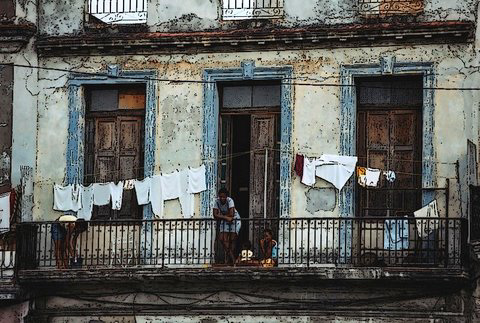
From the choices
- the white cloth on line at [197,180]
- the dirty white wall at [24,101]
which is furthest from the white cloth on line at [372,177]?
the dirty white wall at [24,101]

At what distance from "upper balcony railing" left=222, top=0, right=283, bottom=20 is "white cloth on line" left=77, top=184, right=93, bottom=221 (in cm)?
385

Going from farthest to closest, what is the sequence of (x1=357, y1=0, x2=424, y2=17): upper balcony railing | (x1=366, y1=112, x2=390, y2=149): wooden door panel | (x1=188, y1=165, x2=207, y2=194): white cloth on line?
(x1=188, y1=165, x2=207, y2=194): white cloth on line, (x1=366, y1=112, x2=390, y2=149): wooden door panel, (x1=357, y1=0, x2=424, y2=17): upper balcony railing

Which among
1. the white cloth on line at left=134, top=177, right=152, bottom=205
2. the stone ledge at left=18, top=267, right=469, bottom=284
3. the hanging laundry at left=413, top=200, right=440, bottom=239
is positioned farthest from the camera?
the white cloth on line at left=134, top=177, right=152, bottom=205

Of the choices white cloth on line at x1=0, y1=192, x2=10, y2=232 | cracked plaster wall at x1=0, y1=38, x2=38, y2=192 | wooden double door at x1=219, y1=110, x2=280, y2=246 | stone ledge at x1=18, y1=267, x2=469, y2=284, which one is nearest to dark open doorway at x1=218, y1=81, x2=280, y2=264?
wooden double door at x1=219, y1=110, x2=280, y2=246

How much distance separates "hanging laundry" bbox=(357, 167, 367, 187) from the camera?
31.9m

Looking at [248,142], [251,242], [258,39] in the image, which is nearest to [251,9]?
[258,39]

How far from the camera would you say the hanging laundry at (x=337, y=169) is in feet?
105

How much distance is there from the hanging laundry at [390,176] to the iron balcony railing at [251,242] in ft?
2.54

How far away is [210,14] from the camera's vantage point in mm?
33031

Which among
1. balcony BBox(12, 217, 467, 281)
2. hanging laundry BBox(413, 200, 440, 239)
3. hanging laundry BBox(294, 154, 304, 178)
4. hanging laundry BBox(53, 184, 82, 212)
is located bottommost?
balcony BBox(12, 217, 467, 281)

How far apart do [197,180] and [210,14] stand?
295 centimetres

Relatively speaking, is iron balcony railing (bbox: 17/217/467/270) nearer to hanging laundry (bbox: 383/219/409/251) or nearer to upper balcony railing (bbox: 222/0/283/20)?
hanging laundry (bbox: 383/219/409/251)

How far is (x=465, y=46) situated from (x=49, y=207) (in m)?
7.82

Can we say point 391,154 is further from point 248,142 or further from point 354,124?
point 248,142
